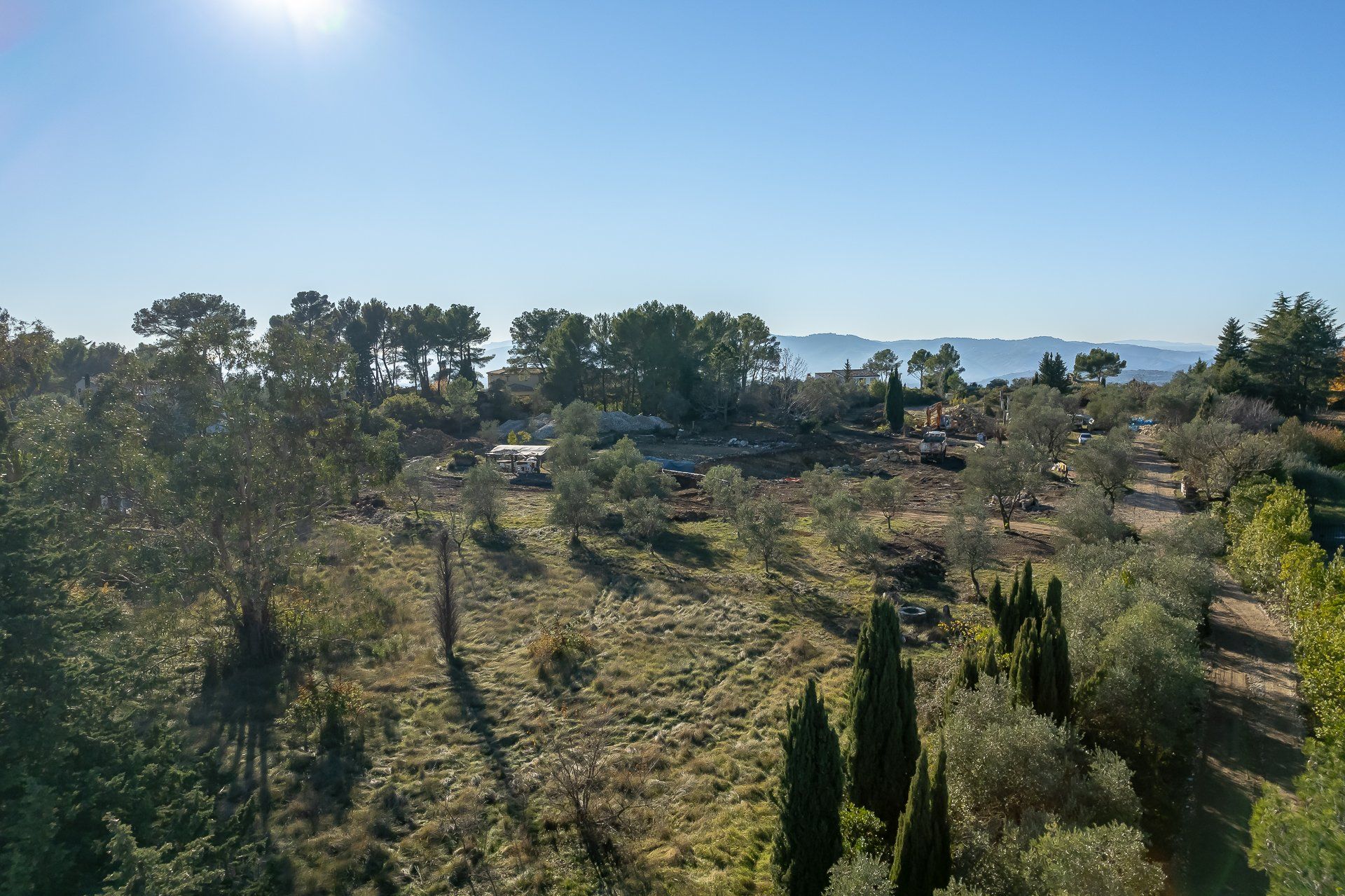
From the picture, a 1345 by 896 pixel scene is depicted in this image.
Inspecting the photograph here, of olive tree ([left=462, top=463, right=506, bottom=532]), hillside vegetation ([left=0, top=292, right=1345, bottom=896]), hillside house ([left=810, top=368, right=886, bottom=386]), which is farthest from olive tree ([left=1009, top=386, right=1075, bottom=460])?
hillside house ([left=810, top=368, right=886, bottom=386])

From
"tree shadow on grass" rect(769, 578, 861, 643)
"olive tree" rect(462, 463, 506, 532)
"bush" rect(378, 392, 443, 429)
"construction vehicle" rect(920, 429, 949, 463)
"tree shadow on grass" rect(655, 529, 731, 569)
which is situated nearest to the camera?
"tree shadow on grass" rect(769, 578, 861, 643)

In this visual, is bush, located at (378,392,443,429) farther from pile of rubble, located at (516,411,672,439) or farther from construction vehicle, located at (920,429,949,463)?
construction vehicle, located at (920,429,949,463)

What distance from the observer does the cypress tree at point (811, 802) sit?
966 centimetres

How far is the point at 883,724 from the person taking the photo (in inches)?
434

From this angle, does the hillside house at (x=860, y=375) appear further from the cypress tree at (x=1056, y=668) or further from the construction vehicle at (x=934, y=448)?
the cypress tree at (x=1056, y=668)

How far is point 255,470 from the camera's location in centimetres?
1839

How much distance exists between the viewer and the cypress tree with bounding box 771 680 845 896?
966 cm

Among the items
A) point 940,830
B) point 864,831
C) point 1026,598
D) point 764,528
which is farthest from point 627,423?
point 940,830

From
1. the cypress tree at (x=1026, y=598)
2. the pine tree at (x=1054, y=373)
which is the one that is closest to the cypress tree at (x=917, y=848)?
the cypress tree at (x=1026, y=598)

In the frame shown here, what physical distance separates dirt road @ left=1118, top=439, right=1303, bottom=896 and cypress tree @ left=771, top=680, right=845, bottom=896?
543 centimetres

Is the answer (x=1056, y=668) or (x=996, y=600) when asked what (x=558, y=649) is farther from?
(x=1056, y=668)

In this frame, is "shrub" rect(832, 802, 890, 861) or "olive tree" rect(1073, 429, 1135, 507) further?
"olive tree" rect(1073, 429, 1135, 507)

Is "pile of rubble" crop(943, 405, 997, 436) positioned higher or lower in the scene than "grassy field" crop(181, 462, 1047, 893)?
higher

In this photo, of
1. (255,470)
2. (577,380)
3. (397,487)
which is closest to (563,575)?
(397,487)
